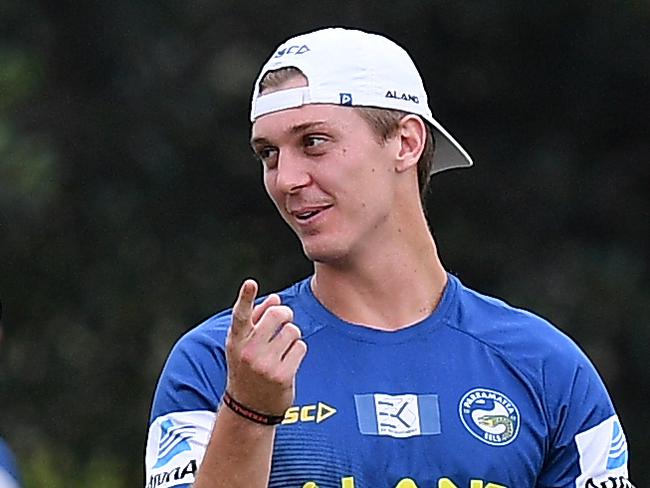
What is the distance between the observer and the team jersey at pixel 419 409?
4742mm

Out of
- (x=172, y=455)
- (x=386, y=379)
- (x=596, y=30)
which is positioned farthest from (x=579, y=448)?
(x=596, y=30)

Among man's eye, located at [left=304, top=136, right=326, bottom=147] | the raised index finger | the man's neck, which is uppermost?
man's eye, located at [left=304, top=136, right=326, bottom=147]

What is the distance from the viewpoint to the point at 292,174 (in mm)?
4844

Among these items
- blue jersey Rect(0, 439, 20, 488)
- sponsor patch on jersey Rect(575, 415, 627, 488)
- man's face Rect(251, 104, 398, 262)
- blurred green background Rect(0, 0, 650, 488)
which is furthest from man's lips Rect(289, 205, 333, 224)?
blurred green background Rect(0, 0, 650, 488)

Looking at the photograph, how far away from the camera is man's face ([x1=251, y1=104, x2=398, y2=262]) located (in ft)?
15.9

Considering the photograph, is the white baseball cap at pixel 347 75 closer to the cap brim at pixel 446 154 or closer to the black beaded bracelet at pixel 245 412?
the cap brim at pixel 446 154

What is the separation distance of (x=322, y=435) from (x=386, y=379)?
0.23 m

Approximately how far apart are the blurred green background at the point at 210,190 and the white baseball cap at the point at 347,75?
6.75 meters

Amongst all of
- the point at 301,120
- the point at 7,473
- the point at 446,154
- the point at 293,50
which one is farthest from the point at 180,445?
the point at 7,473

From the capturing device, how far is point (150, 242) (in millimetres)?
12531

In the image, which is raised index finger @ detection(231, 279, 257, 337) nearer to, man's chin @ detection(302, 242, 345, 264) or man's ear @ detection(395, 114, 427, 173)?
man's chin @ detection(302, 242, 345, 264)

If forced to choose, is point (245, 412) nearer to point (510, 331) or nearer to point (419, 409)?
point (419, 409)

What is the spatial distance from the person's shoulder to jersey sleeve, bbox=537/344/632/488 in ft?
0.18

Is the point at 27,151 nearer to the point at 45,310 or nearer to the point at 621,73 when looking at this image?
the point at 45,310
